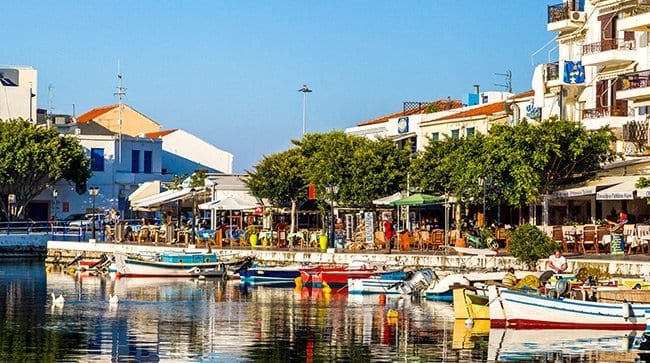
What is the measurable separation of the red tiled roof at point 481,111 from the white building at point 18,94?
37.3 metres

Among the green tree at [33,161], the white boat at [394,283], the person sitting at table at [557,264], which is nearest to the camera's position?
the person sitting at table at [557,264]

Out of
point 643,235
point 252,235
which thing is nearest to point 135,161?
point 252,235

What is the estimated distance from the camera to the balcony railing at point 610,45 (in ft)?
208

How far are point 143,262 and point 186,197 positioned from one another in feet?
57.2

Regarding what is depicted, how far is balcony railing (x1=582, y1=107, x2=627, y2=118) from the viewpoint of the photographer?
63.8 metres

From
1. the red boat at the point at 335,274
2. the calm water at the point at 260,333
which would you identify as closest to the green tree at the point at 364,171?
the red boat at the point at 335,274

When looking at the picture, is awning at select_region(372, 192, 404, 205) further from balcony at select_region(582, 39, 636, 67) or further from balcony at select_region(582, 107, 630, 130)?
balcony at select_region(582, 39, 636, 67)

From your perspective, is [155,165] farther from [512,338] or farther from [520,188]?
[512,338]

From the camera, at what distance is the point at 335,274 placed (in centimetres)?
5547

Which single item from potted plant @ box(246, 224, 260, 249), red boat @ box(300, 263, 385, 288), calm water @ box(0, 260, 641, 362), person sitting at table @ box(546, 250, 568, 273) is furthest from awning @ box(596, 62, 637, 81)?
person sitting at table @ box(546, 250, 568, 273)

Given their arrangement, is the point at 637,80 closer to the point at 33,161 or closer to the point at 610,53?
the point at 610,53

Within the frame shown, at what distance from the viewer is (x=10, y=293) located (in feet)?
176

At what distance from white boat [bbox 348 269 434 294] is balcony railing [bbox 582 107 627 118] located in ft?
49.6

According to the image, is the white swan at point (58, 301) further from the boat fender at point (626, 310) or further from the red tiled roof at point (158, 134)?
the red tiled roof at point (158, 134)
